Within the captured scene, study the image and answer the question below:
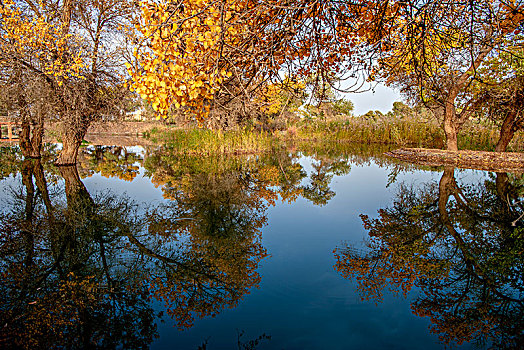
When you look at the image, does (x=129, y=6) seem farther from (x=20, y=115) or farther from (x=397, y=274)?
(x=397, y=274)

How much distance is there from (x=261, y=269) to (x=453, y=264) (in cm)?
252

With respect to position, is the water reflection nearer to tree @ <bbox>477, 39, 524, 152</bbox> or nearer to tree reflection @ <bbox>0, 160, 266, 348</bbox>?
tree reflection @ <bbox>0, 160, 266, 348</bbox>

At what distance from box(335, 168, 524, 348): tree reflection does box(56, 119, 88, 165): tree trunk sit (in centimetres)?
1037

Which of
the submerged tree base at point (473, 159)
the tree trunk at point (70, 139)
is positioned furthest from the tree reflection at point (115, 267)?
the submerged tree base at point (473, 159)

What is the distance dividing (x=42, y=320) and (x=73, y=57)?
379 inches

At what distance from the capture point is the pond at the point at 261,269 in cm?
288

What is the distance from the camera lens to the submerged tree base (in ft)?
39.1

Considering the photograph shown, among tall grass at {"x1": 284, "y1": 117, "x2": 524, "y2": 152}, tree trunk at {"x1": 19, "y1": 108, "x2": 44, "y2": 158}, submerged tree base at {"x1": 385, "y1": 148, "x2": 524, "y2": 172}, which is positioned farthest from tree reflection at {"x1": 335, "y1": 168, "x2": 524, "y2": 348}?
tree trunk at {"x1": 19, "y1": 108, "x2": 44, "y2": 158}

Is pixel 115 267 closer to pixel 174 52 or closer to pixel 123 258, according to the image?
pixel 123 258

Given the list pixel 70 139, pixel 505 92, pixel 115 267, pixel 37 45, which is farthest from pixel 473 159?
pixel 37 45

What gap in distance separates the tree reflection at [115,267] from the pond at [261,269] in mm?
19

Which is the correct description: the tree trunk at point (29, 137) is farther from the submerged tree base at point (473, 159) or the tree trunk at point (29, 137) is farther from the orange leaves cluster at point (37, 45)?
the submerged tree base at point (473, 159)

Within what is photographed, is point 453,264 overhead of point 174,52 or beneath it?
beneath

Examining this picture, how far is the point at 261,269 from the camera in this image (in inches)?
165
